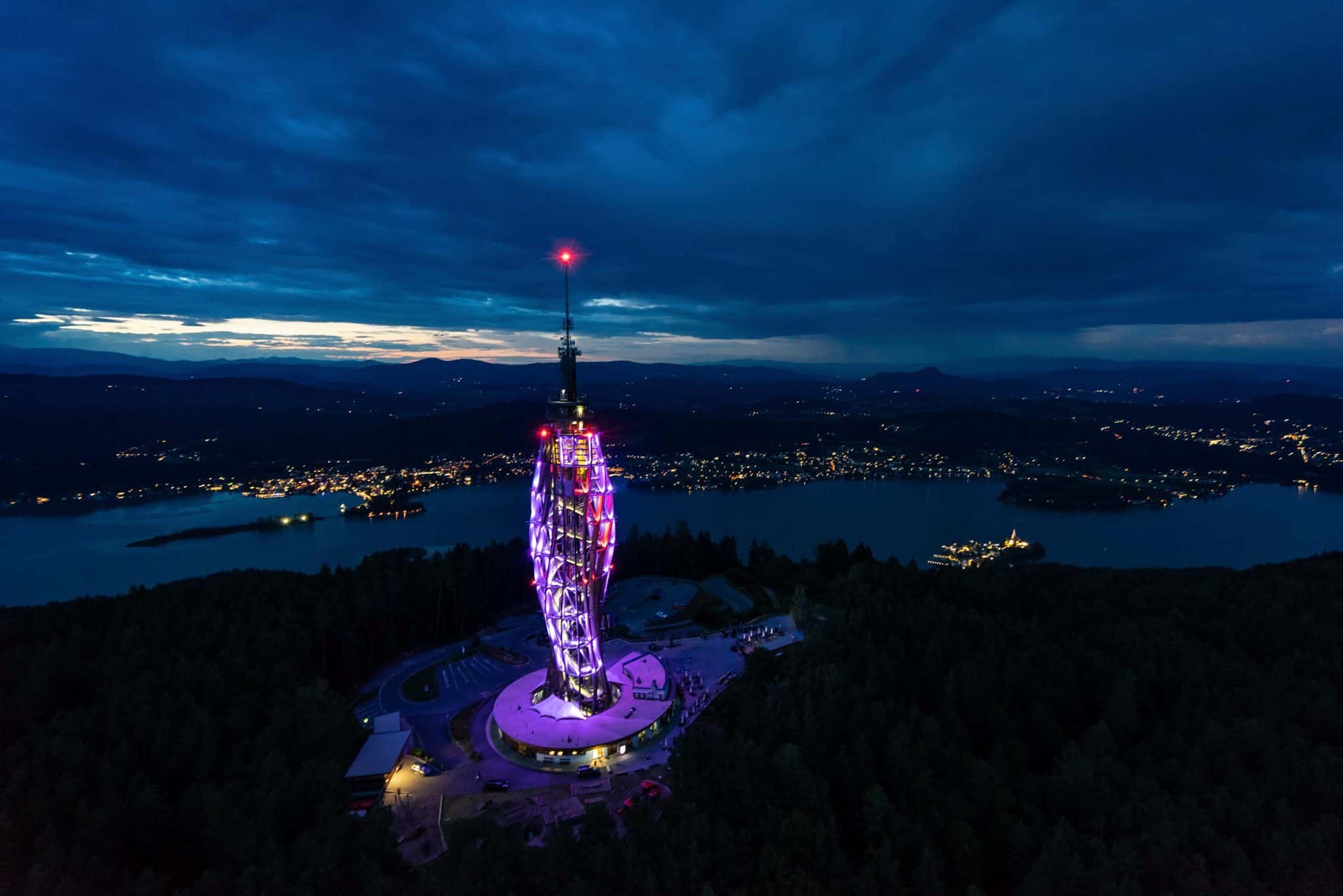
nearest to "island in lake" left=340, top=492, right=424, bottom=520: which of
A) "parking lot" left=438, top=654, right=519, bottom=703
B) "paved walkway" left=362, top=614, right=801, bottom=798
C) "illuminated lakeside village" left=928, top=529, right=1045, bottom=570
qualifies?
"paved walkway" left=362, top=614, right=801, bottom=798

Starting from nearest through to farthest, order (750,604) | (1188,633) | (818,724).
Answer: (818,724)
(1188,633)
(750,604)

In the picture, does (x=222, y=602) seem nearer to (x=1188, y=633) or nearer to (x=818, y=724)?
(x=818, y=724)

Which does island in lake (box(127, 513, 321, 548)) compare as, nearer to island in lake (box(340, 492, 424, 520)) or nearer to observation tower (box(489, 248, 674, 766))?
island in lake (box(340, 492, 424, 520))

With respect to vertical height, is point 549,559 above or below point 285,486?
above

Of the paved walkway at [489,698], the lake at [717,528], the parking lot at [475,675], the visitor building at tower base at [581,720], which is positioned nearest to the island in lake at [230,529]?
the lake at [717,528]

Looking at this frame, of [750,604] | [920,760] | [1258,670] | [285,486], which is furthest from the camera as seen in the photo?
[285,486]

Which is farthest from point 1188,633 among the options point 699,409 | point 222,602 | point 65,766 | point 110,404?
point 110,404

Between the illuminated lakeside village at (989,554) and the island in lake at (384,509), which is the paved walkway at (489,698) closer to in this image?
the illuminated lakeside village at (989,554)
